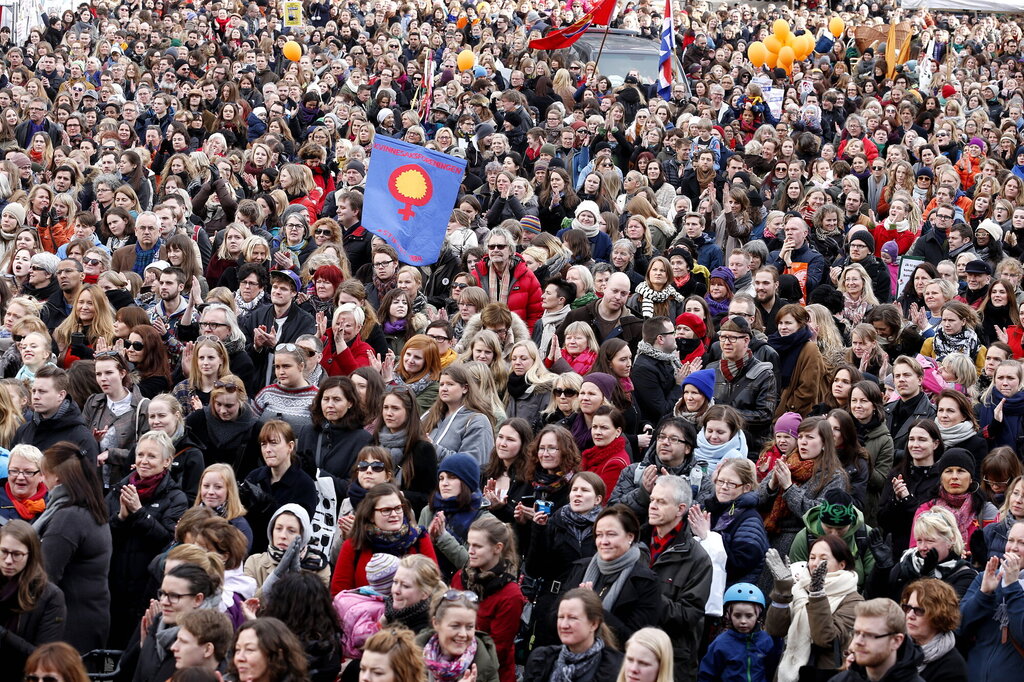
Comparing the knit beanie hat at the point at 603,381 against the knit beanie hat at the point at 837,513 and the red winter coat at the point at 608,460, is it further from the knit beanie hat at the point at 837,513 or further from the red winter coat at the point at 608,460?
the knit beanie hat at the point at 837,513

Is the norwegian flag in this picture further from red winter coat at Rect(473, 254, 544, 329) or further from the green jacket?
the green jacket

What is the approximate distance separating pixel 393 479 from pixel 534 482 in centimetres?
75

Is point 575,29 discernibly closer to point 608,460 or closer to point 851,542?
point 608,460

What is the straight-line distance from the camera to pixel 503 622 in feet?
22.2

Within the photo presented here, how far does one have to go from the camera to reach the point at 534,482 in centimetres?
796

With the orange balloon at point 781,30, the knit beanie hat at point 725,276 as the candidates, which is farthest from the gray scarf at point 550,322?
the orange balloon at point 781,30

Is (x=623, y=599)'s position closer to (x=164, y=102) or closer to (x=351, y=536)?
(x=351, y=536)

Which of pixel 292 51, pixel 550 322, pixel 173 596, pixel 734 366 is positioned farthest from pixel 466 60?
pixel 173 596

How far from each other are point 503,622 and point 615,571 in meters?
0.57

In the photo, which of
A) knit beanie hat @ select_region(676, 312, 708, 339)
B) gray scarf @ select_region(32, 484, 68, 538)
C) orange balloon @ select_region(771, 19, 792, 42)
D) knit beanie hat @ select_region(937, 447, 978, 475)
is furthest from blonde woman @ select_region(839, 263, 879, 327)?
orange balloon @ select_region(771, 19, 792, 42)

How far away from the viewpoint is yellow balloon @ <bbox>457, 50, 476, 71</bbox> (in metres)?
22.1

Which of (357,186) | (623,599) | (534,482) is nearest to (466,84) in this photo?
(357,186)

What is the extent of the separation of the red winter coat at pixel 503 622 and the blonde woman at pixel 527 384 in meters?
2.59

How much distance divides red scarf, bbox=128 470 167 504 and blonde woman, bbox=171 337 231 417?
133 cm
